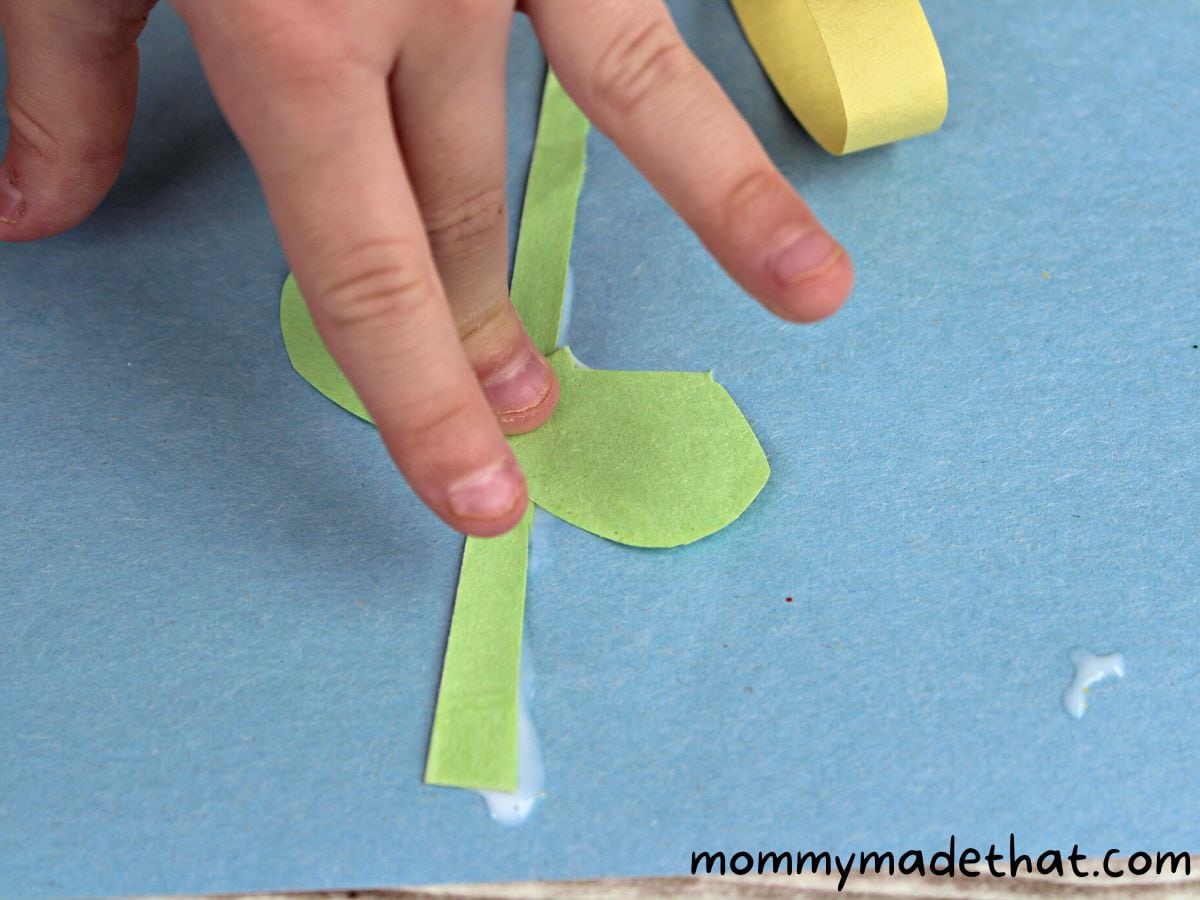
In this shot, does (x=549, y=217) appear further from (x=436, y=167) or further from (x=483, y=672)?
(x=483, y=672)

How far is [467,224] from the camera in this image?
0.62m

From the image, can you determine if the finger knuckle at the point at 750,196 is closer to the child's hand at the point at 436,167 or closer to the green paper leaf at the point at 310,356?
the child's hand at the point at 436,167

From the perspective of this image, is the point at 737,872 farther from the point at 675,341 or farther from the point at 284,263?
the point at 284,263

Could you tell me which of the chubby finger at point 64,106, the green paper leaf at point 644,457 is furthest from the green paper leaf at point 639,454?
the chubby finger at point 64,106

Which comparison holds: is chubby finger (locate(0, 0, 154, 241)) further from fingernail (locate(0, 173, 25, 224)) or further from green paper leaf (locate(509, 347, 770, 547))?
green paper leaf (locate(509, 347, 770, 547))

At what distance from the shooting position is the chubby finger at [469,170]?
1.86 feet

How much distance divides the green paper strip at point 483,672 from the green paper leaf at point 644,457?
0.04 m

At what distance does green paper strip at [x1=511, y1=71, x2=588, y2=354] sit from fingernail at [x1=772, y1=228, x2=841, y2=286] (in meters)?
0.23

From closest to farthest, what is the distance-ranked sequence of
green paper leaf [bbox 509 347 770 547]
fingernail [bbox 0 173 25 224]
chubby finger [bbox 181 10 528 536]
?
1. chubby finger [bbox 181 10 528 536]
2. green paper leaf [bbox 509 347 770 547]
3. fingernail [bbox 0 173 25 224]

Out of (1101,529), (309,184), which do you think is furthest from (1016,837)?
(309,184)

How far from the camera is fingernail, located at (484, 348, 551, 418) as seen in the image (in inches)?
27.0

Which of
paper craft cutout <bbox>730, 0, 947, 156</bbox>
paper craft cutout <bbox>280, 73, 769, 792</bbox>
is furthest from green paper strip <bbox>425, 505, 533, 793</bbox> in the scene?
paper craft cutout <bbox>730, 0, 947, 156</bbox>

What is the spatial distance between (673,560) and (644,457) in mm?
66

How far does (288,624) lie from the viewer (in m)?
0.65
